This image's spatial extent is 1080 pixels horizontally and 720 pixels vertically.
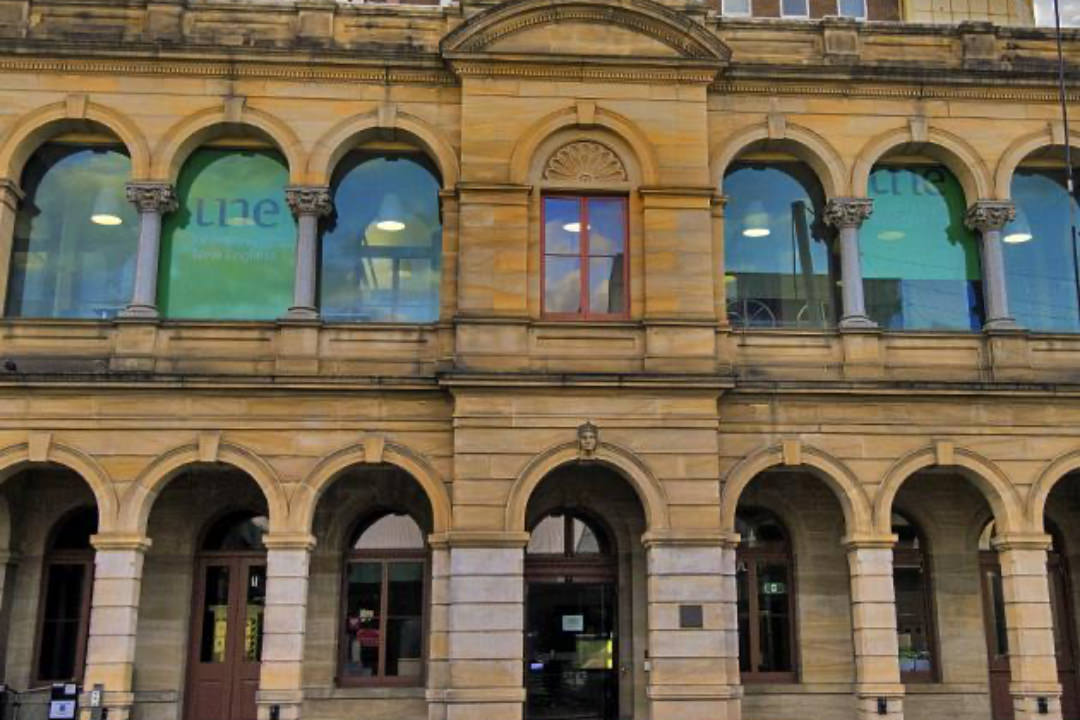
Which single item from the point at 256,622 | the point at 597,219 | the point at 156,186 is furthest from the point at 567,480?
the point at 156,186

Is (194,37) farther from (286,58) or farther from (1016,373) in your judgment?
(1016,373)

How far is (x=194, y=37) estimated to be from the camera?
1797cm

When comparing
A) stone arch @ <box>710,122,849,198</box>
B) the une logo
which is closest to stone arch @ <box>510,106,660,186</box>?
stone arch @ <box>710,122,849,198</box>

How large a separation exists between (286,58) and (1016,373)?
1253 cm

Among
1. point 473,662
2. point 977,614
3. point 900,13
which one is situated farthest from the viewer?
point 900,13

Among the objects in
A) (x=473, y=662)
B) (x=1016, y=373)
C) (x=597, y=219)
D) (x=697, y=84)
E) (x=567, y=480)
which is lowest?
(x=473, y=662)

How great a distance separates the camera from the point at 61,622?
18.0 meters

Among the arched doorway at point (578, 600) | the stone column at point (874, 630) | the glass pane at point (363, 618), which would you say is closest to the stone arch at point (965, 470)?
the stone column at point (874, 630)

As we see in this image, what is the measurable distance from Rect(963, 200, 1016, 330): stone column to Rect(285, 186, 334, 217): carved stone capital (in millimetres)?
10519

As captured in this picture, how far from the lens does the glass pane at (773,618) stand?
1817 centimetres

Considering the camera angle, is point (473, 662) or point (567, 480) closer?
point (473, 662)

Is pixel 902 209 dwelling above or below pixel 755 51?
below

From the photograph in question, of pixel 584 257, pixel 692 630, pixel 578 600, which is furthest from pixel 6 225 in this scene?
pixel 692 630

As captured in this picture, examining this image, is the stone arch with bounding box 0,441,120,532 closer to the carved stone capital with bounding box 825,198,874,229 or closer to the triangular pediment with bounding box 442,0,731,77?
the triangular pediment with bounding box 442,0,731,77
